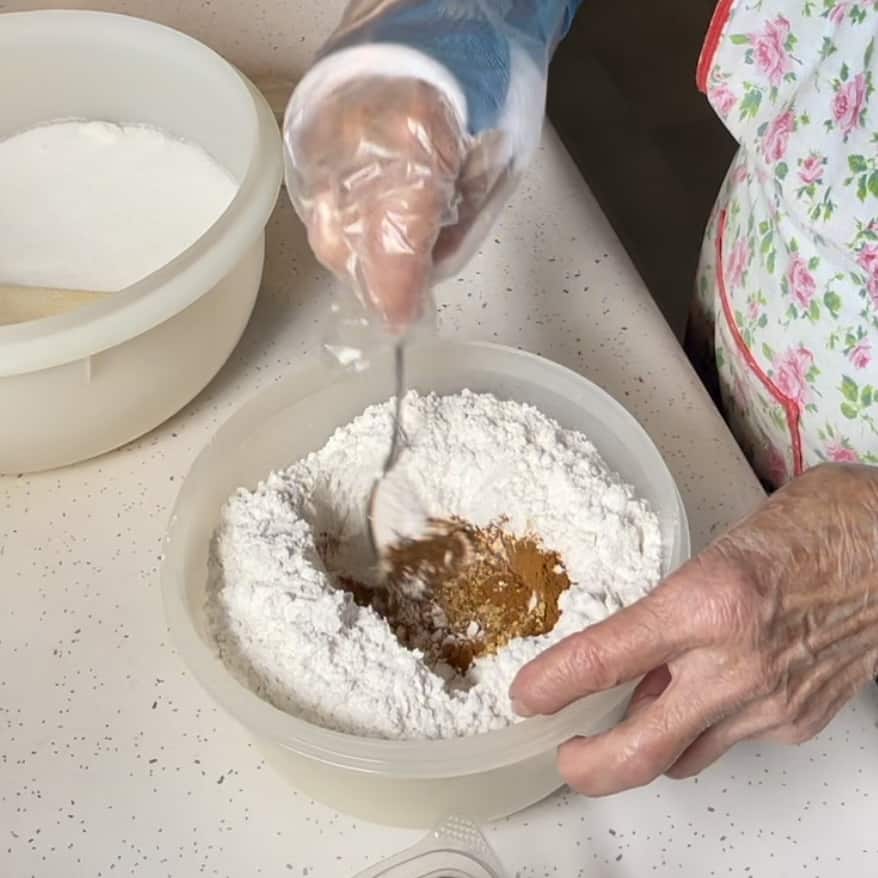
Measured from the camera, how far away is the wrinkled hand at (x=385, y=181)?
583 millimetres

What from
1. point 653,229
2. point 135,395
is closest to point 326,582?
point 135,395

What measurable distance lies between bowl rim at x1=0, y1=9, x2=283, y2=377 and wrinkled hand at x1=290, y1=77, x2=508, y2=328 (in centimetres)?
9

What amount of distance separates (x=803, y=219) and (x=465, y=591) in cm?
29

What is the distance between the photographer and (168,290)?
65 centimetres

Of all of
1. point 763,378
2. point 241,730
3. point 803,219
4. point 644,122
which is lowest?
point 644,122

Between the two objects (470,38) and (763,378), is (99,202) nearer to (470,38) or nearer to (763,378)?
(470,38)

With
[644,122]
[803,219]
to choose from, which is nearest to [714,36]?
[803,219]

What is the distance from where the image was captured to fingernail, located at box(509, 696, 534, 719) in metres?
0.53

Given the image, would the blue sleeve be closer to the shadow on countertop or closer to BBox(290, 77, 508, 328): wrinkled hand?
BBox(290, 77, 508, 328): wrinkled hand

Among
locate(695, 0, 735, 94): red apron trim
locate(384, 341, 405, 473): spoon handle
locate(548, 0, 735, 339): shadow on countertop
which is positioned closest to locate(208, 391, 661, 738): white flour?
locate(384, 341, 405, 473): spoon handle

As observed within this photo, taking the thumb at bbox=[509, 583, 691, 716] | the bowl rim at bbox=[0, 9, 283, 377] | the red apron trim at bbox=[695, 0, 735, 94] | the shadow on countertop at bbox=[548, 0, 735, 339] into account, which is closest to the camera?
the thumb at bbox=[509, 583, 691, 716]

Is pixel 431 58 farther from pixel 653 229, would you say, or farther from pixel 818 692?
pixel 653 229

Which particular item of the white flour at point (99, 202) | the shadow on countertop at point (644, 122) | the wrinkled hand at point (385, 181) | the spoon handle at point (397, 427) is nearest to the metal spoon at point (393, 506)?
the spoon handle at point (397, 427)

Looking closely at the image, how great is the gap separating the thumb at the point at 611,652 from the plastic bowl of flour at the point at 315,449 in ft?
0.12
